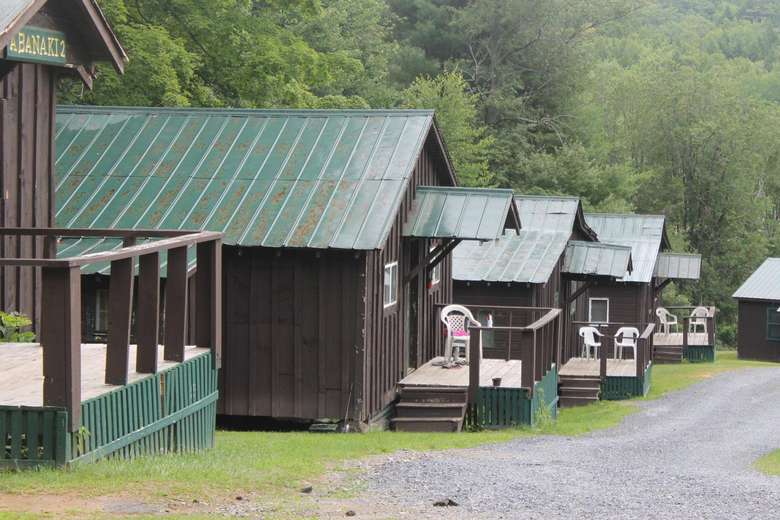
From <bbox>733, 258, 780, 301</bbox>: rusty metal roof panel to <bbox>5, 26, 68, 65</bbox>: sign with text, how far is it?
37.3m

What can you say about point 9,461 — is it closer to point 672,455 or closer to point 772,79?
point 672,455

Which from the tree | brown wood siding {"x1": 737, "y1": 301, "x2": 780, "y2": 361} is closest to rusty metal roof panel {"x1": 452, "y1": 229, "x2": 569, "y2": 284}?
the tree

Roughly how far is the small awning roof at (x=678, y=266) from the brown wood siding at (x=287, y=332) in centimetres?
2629

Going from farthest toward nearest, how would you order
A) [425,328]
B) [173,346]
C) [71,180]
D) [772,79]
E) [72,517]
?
[772,79] → [425,328] → [71,180] → [173,346] → [72,517]

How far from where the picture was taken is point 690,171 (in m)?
64.8

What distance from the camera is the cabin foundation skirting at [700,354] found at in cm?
4278

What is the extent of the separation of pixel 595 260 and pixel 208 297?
61.1ft

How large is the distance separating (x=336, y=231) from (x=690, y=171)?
51396 mm

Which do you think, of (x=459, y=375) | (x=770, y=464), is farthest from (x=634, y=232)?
(x=770, y=464)

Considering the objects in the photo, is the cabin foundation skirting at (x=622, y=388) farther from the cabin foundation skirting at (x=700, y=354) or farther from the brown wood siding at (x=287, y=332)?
the cabin foundation skirting at (x=700, y=354)

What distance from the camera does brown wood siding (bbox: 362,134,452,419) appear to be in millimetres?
17438

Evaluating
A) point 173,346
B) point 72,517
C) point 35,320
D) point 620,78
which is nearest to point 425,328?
point 35,320

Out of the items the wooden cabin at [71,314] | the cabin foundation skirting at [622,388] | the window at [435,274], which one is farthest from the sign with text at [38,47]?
the cabin foundation skirting at [622,388]

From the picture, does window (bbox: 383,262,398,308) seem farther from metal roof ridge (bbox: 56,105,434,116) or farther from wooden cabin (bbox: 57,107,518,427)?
metal roof ridge (bbox: 56,105,434,116)
